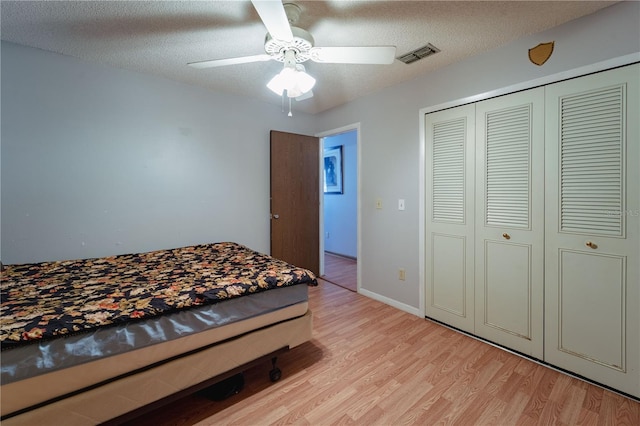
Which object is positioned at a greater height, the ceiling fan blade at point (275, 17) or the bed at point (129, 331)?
the ceiling fan blade at point (275, 17)

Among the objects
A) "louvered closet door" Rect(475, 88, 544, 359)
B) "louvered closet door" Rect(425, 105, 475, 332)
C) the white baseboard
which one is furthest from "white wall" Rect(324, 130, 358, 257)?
"louvered closet door" Rect(475, 88, 544, 359)

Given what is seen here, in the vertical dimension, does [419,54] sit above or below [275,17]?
above

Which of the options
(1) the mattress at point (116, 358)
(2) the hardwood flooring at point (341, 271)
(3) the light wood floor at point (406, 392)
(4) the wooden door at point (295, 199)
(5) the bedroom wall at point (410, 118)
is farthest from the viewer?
(2) the hardwood flooring at point (341, 271)

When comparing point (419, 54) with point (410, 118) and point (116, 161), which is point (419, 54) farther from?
point (116, 161)

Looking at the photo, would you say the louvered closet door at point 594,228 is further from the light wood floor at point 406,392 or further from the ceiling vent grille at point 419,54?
the ceiling vent grille at point 419,54

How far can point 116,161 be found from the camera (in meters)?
2.59

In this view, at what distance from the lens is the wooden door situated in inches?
141

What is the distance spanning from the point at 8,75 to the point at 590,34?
4186 millimetres

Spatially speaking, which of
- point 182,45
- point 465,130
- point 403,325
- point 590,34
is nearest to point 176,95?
point 182,45

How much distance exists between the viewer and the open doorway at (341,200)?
17.2 ft

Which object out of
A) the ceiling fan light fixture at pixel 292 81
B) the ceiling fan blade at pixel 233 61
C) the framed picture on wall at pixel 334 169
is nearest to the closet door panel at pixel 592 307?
the ceiling fan light fixture at pixel 292 81

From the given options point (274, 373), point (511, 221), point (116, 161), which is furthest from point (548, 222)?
point (116, 161)

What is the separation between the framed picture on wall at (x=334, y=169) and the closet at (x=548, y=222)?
2.95 meters

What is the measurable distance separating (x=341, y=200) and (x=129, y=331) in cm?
455
